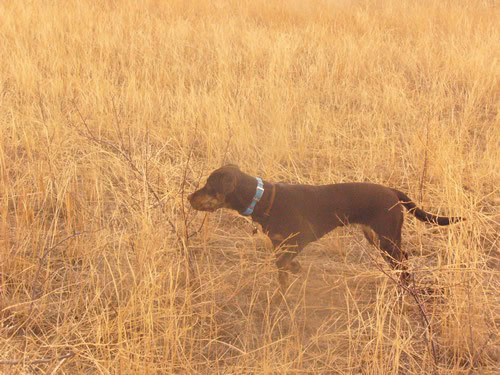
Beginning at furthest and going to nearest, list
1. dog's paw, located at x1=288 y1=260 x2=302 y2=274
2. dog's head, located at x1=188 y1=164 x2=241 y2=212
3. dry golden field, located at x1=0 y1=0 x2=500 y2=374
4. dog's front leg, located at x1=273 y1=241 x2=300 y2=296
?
dog's paw, located at x1=288 y1=260 x2=302 y2=274
dog's front leg, located at x1=273 y1=241 x2=300 y2=296
dog's head, located at x1=188 y1=164 x2=241 y2=212
dry golden field, located at x1=0 y1=0 x2=500 y2=374

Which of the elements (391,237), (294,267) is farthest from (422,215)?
(294,267)

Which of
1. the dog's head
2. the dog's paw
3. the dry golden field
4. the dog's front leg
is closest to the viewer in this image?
the dry golden field

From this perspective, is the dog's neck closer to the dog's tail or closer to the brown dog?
the brown dog

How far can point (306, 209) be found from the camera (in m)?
3.02

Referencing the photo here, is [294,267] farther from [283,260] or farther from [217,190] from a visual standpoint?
[217,190]

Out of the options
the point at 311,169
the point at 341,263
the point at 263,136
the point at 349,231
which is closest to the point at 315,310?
the point at 341,263

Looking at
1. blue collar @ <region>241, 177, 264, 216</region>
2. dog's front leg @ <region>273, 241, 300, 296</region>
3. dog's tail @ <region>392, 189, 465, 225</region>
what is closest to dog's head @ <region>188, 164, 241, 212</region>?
blue collar @ <region>241, 177, 264, 216</region>

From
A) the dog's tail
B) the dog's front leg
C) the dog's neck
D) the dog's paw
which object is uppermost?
the dog's neck

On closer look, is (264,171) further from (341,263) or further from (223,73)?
(223,73)

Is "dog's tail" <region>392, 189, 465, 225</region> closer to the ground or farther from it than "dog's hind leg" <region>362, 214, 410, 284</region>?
farther from it

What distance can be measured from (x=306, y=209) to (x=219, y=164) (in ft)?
4.21

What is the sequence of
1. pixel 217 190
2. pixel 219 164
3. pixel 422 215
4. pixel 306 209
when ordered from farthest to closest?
1. pixel 219 164
2. pixel 422 215
3. pixel 306 209
4. pixel 217 190

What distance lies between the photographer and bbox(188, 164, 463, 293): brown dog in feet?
9.61

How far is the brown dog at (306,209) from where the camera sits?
9.61 feet
